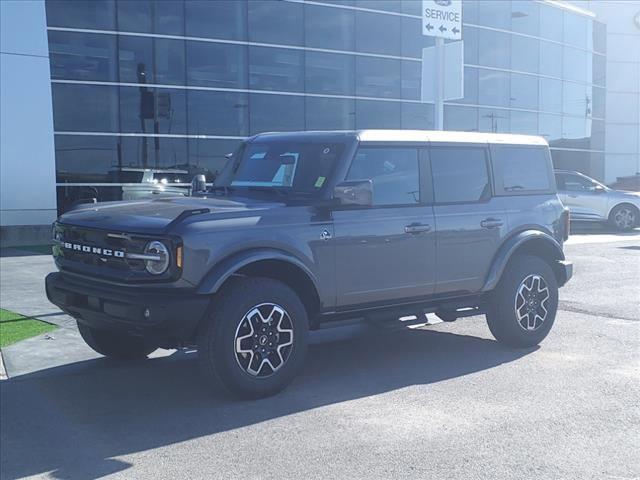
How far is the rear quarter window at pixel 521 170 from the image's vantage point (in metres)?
7.41

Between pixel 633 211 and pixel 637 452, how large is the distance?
17.5m

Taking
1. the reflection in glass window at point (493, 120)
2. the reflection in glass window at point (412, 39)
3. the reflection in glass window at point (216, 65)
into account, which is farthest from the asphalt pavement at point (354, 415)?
the reflection in glass window at point (493, 120)

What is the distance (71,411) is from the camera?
5.57m

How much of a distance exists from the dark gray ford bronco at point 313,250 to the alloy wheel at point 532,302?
15 millimetres

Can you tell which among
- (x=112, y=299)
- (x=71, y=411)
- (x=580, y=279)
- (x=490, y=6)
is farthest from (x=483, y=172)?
(x=490, y=6)

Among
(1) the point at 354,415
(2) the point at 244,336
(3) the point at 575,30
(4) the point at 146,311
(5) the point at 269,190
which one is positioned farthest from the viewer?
(3) the point at 575,30

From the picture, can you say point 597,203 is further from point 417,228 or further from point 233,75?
point 417,228

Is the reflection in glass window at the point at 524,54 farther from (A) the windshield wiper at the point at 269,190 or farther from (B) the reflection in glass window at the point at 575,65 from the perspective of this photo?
(A) the windshield wiper at the point at 269,190

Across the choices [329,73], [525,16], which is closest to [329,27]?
[329,73]

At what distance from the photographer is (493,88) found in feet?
90.4

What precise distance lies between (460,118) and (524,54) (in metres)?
4.63

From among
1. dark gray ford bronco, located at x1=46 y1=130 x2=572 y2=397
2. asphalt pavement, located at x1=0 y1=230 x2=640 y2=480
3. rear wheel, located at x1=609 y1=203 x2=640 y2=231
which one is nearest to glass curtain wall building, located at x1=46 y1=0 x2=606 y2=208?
rear wheel, located at x1=609 y1=203 x2=640 y2=231

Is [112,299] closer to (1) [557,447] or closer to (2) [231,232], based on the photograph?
(2) [231,232]

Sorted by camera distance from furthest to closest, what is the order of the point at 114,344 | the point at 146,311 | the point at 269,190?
the point at 114,344
the point at 269,190
the point at 146,311
